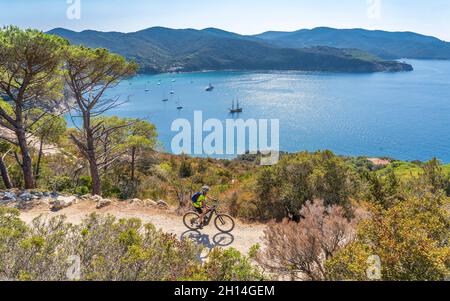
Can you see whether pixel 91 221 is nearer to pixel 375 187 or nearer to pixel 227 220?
pixel 227 220

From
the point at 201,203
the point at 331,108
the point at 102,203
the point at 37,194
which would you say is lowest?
the point at 331,108

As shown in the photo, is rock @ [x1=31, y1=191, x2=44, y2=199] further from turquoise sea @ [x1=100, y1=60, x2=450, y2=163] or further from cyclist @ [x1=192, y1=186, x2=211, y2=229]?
turquoise sea @ [x1=100, y1=60, x2=450, y2=163]

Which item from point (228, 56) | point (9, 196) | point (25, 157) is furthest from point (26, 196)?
point (228, 56)

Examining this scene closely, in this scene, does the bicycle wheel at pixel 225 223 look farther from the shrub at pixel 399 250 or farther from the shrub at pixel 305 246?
the shrub at pixel 399 250

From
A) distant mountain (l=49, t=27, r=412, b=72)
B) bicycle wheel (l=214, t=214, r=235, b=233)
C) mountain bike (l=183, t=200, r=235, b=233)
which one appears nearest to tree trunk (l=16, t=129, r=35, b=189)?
mountain bike (l=183, t=200, r=235, b=233)

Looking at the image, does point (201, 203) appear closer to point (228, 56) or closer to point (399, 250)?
point (399, 250)

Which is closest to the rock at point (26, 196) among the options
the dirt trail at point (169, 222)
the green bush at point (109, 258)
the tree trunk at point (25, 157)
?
the dirt trail at point (169, 222)
